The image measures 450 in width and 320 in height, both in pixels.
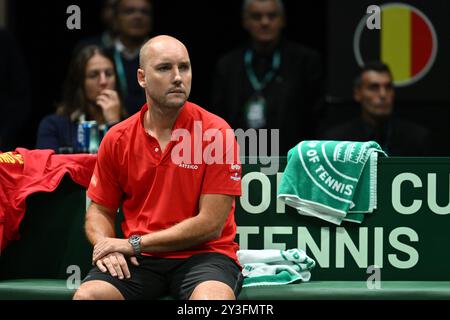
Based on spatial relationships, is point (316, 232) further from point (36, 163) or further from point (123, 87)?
point (123, 87)

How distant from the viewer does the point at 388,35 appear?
7008 millimetres

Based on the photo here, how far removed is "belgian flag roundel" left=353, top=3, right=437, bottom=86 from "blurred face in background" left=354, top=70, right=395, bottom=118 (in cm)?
56

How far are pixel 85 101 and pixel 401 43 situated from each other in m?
2.19

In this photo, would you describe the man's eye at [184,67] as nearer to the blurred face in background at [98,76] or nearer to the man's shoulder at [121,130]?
the man's shoulder at [121,130]

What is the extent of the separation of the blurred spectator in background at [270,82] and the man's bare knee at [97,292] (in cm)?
236

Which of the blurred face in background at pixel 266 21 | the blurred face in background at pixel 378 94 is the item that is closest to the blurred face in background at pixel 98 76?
the blurred face in background at pixel 266 21

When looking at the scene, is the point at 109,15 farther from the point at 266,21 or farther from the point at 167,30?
the point at 266,21

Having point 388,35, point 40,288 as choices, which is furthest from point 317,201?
point 388,35

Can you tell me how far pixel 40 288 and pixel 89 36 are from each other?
314 cm

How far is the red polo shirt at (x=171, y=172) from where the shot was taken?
4629 millimetres

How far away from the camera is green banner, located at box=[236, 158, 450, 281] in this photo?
5078 millimetres

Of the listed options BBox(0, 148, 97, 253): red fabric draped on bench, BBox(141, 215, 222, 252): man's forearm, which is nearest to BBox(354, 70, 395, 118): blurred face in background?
BBox(0, 148, 97, 253): red fabric draped on bench

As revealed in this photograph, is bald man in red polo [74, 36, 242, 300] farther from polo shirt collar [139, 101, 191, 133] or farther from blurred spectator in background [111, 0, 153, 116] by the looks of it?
blurred spectator in background [111, 0, 153, 116]

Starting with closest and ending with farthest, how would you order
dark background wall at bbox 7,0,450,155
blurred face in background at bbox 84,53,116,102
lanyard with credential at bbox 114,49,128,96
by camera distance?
blurred face in background at bbox 84,53,116,102 < lanyard with credential at bbox 114,49,128,96 < dark background wall at bbox 7,0,450,155
